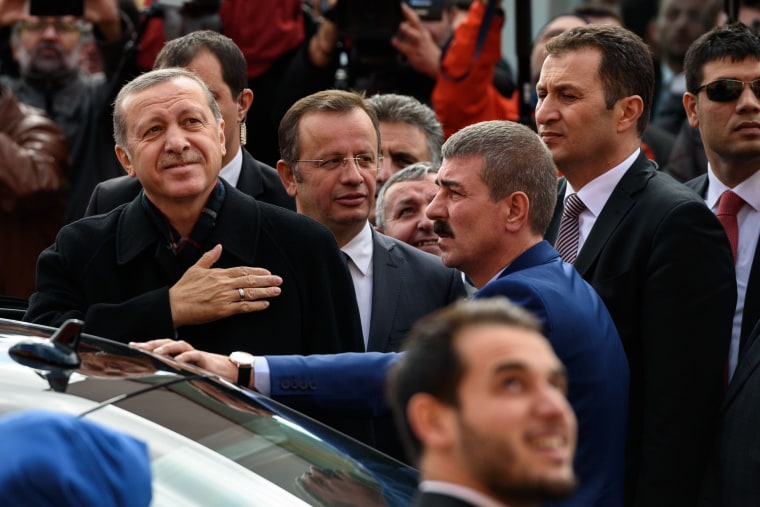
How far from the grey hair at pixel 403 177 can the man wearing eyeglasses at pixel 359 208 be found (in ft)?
1.31

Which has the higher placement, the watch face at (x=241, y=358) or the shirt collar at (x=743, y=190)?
the shirt collar at (x=743, y=190)

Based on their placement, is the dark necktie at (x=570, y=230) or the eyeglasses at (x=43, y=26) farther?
the eyeglasses at (x=43, y=26)

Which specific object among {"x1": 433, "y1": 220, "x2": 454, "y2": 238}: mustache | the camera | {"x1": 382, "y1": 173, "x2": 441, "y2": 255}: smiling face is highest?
the camera

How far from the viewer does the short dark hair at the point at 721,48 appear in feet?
13.8

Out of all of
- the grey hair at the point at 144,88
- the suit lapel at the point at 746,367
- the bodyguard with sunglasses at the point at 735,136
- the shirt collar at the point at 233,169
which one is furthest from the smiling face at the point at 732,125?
the grey hair at the point at 144,88

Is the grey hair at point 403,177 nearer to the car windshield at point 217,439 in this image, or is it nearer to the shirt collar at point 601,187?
the shirt collar at point 601,187

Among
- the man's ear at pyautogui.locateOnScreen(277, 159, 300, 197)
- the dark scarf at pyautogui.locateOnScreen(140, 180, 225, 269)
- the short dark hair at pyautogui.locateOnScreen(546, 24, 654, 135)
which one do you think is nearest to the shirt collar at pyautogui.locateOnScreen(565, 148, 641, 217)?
the short dark hair at pyautogui.locateOnScreen(546, 24, 654, 135)

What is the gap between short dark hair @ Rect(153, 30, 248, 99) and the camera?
Answer: 461cm

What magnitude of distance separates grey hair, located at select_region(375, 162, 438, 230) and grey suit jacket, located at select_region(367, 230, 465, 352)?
0.51 metres

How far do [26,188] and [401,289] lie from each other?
97.5 inches

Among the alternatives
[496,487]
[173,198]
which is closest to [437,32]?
[173,198]

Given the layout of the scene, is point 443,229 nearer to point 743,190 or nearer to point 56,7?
point 743,190

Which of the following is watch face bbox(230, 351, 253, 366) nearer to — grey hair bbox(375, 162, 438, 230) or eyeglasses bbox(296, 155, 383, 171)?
eyeglasses bbox(296, 155, 383, 171)

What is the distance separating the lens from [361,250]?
13.3ft
